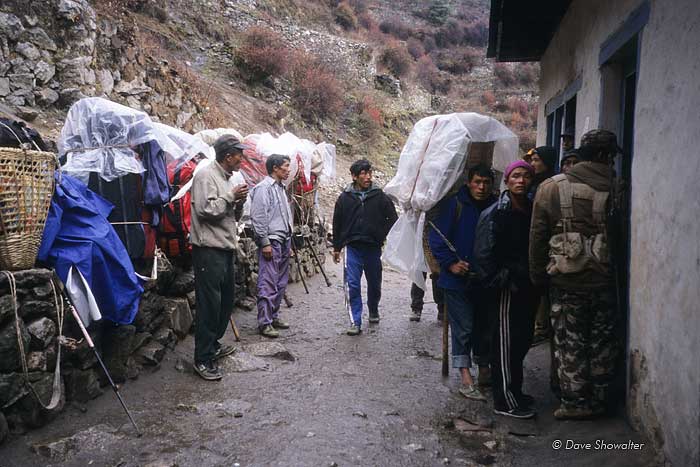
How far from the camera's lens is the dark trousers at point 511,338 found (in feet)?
12.3

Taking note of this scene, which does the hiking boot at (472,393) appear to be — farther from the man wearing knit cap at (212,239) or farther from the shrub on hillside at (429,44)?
the shrub on hillside at (429,44)

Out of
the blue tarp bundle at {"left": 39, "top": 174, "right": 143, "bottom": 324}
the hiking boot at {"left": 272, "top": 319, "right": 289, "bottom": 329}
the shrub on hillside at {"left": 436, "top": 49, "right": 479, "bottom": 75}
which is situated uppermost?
the shrub on hillside at {"left": 436, "top": 49, "right": 479, "bottom": 75}

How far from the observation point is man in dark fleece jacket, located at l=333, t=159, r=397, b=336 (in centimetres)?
609

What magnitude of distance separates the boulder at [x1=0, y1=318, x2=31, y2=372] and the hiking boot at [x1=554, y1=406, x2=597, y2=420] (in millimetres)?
3421

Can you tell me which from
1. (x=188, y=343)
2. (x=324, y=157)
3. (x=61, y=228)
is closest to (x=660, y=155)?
(x=61, y=228)

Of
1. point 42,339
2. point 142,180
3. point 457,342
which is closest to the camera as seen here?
point 42,339

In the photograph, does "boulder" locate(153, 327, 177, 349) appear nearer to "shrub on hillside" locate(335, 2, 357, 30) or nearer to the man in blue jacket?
the man in blue jacket

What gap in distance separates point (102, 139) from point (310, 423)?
287 centimetres

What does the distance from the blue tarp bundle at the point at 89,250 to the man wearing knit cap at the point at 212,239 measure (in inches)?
22.7

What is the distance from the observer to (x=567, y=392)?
3482mm

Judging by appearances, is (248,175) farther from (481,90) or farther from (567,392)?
(481,90)

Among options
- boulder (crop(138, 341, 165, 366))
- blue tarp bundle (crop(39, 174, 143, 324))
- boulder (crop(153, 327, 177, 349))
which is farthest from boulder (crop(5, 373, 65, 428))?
boulder (crop(153, 327, 177, 349))

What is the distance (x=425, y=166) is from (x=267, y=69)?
56.5ft

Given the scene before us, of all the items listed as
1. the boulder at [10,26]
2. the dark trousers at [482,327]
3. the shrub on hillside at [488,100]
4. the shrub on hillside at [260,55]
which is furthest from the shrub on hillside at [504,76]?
the dark trousers at [482,327]
